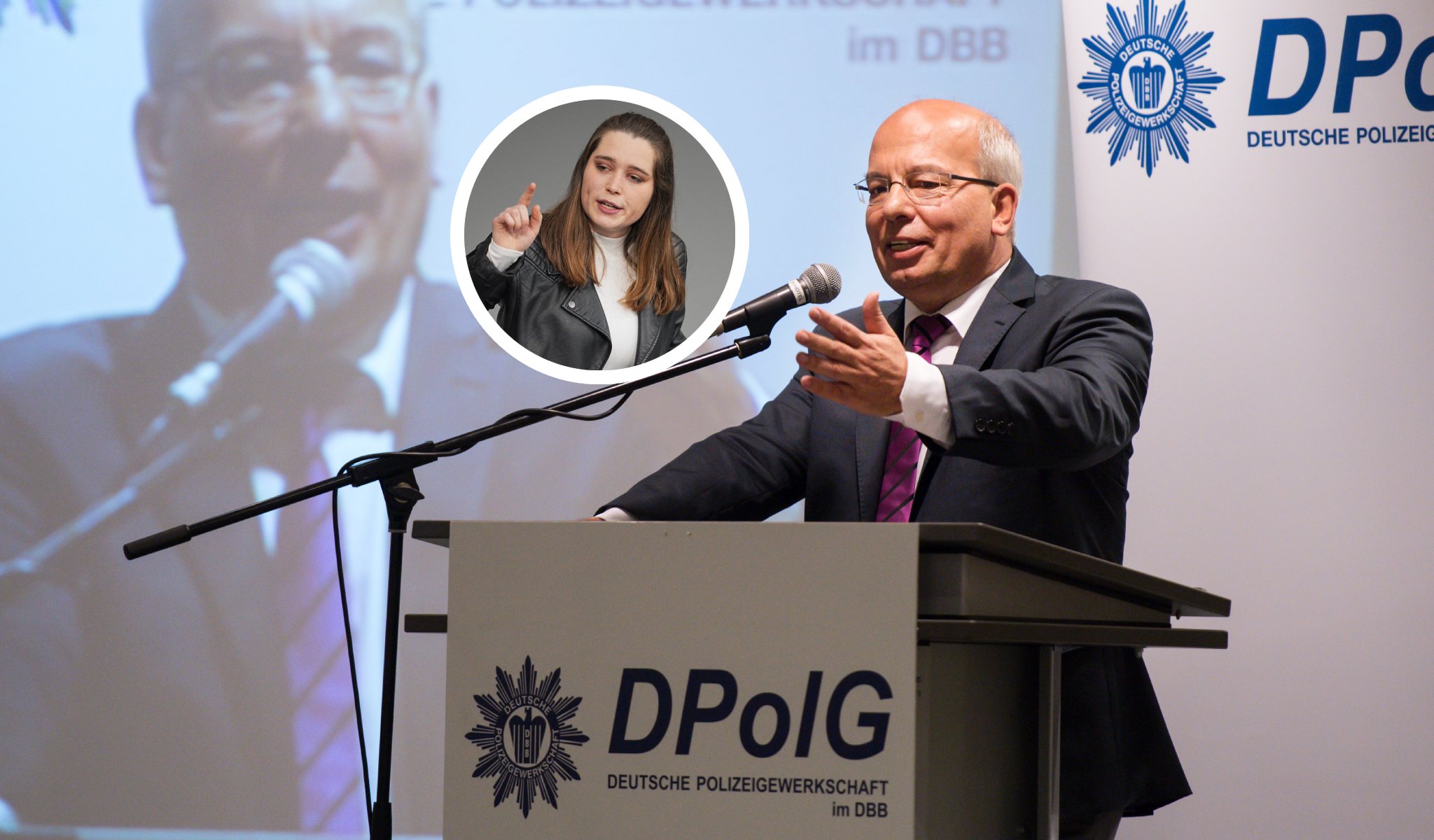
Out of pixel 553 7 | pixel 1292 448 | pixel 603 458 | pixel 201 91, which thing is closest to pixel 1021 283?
pixel 1292 448

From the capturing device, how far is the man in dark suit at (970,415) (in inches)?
63.6

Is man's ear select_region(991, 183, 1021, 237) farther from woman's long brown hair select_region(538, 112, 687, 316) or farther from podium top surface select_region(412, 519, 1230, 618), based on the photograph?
woman's long brown hair select_region(538, 112, 687, 316)

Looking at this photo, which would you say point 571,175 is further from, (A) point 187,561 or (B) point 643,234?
(A) point 187,561

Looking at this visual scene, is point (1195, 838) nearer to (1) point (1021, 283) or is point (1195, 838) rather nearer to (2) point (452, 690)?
(1) point (1021, 283)

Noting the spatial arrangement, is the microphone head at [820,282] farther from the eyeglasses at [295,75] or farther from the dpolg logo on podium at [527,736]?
the eyeglasses at [295,75]

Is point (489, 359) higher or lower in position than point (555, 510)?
higher

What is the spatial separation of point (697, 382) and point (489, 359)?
22.5 inches

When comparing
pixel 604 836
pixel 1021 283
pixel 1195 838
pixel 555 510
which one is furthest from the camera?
pixel 555 510

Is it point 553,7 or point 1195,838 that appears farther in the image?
point 553,7

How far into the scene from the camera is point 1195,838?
9.82 feet

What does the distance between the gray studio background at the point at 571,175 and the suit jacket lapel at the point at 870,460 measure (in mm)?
1284

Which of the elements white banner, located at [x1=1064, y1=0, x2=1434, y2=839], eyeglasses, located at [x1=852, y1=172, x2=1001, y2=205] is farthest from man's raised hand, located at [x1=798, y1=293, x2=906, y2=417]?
white banner, located at [x1=1064, y1=0, x2=1434, y2=839]

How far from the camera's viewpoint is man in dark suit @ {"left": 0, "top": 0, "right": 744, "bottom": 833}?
3.39 m

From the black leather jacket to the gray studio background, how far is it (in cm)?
11
